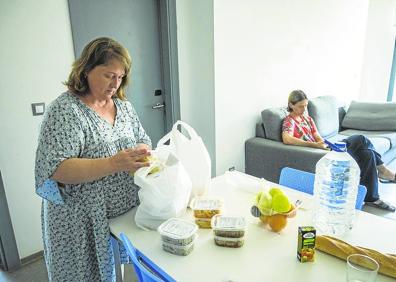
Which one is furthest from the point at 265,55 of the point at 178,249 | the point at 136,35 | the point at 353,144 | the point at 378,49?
the point at 378,49

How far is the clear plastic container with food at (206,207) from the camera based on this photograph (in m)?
1.15

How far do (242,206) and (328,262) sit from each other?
0.44 metres

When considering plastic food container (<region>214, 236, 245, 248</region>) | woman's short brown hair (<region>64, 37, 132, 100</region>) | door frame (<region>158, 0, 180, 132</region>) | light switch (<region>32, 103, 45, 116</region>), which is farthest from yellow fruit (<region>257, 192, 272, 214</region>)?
Result: door frame (<region>158, 0, 180, 132</region>)

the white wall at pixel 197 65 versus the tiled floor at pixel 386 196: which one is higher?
the white wall at pixel 197 65

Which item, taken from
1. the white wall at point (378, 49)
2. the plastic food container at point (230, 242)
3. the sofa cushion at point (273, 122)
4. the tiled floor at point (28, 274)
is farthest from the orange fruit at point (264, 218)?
the white wall at point (378, 49)

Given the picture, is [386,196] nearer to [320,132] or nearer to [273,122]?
[320,132]

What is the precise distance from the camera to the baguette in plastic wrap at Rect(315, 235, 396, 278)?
0.90m

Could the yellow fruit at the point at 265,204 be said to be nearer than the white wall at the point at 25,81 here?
Yes

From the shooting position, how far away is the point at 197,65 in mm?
2762

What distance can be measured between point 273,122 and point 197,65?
932 millimetres

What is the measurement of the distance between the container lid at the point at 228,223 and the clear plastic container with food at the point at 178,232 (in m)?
0.08

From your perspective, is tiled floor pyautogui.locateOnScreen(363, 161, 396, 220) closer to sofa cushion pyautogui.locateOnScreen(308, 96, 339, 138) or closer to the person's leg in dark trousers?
the person's leg in dark trousers

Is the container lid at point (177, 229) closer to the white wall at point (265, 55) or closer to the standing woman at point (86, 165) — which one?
the standing woman at point (86, 165)

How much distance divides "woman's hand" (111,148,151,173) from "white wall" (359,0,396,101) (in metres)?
4.95
